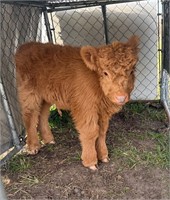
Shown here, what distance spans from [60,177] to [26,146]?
2.95ft

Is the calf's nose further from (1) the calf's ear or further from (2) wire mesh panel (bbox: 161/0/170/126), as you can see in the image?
(2) wire mesh panel (bbox: 161/0/170/126)

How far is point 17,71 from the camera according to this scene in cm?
456

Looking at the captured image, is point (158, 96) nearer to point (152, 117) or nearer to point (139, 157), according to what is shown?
point (152, 117)

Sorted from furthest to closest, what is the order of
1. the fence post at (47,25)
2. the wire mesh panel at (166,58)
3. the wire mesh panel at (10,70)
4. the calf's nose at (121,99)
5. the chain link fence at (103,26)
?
the fence post at (47,25), the chain link fence at (103,26), the wire mesh panel at (166,58), the wire mesh panel at (10,70), the calf's nose at (121,99)

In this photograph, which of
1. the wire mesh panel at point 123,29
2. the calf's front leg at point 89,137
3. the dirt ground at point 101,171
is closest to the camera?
the dirt ground at point 101,171

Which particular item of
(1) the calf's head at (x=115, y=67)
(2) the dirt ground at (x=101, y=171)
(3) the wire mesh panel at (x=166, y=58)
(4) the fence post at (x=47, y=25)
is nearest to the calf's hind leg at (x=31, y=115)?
(2) the dirt ground at (x=101, y=171)

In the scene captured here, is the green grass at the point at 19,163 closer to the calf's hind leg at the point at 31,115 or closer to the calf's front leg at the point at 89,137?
the calf's hind leg at the point at 31,115

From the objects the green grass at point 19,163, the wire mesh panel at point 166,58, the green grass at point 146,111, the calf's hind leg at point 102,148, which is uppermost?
the wire mesh panel at point 166,58

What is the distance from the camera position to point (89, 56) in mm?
3975

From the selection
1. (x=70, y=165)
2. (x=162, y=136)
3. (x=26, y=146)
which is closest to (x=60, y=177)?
(x=70, y=165)

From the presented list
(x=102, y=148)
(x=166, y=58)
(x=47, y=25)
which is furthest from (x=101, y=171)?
(x=47, y=25)

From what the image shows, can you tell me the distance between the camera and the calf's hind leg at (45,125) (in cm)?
492

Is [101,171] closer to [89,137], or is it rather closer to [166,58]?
[89,137]

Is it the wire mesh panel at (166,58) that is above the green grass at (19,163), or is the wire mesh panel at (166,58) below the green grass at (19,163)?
above
